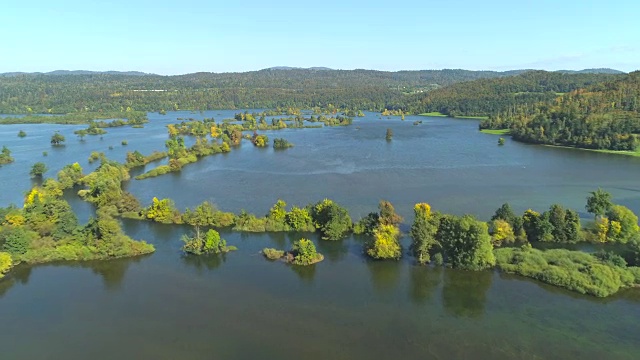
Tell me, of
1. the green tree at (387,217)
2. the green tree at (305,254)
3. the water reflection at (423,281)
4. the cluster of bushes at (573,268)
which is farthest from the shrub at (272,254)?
the cluster of bushes at (573,268)

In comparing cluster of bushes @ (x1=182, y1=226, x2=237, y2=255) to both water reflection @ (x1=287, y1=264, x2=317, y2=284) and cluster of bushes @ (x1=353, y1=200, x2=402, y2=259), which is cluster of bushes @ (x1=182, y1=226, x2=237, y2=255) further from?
cluster of bushes @ (x1=353, y1=200, x2=402, y2=259)

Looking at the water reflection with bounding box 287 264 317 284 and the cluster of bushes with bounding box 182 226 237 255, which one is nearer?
the water reflection with bounding box 287 264 317 284

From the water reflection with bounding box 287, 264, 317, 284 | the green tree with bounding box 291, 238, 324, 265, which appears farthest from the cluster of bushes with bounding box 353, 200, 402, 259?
the water reflection with bounding box 287, 264, 317, 284

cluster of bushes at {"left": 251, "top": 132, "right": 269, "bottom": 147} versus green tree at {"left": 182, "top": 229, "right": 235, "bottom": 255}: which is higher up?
cluster of bushes at {"left": 251, "top": 132, "right": 269, "bottom": 147}

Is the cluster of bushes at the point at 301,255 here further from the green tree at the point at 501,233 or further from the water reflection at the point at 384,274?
the green tree at the point at 501,233

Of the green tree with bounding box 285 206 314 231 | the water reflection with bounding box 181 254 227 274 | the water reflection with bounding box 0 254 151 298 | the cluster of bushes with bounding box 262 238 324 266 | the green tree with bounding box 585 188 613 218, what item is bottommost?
the water reflection with bounding box 0 254 151 298

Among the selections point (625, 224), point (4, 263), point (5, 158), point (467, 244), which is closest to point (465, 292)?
point (467, 244)

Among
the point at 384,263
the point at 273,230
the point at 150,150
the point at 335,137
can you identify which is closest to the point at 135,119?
the point at 150,150
